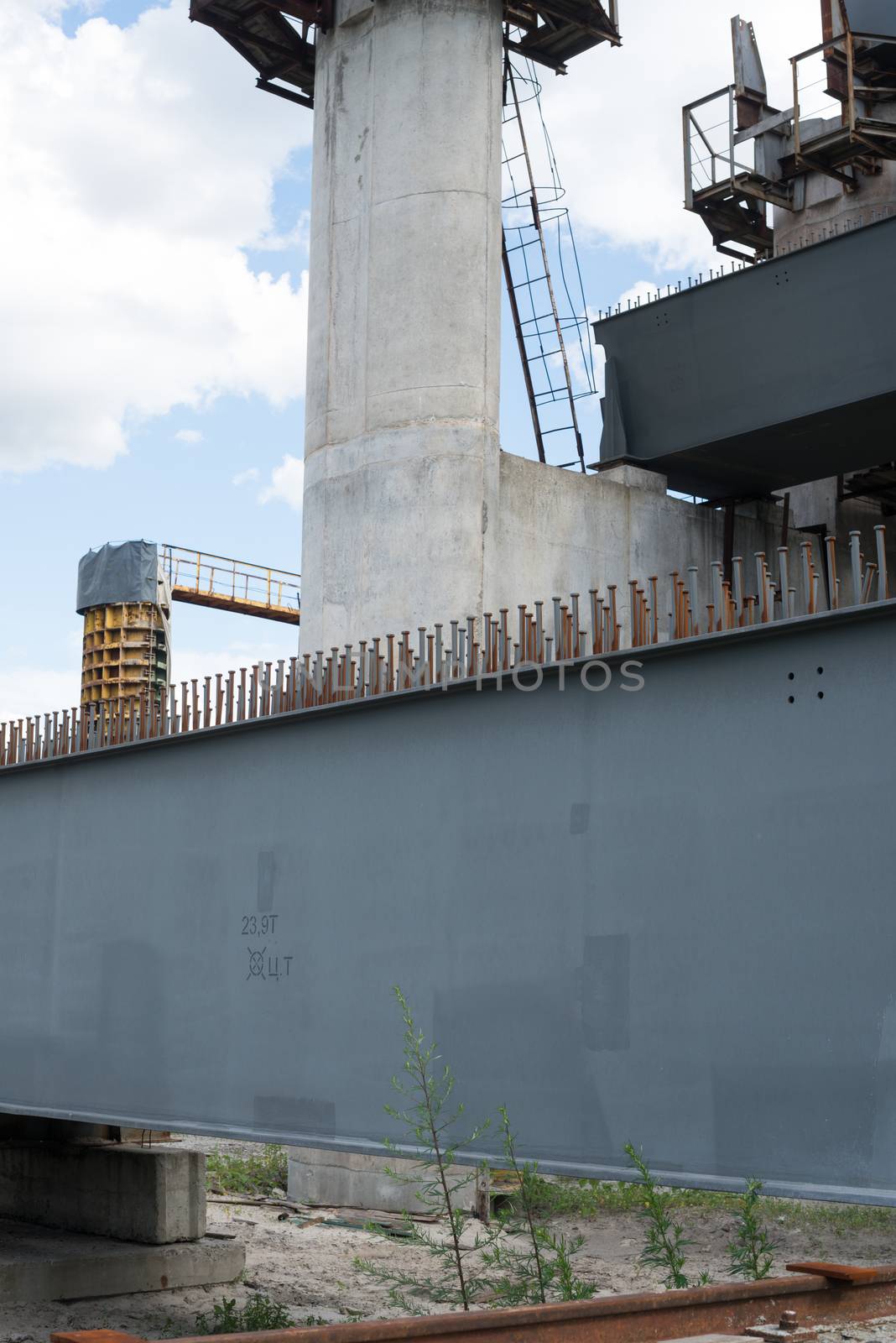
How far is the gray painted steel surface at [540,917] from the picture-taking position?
690 cm

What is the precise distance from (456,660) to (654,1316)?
4.27m

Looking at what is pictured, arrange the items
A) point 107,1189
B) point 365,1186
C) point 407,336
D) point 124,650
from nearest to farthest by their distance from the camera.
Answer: point 107,1189
point 365,1186
point 407,336
point 124,650

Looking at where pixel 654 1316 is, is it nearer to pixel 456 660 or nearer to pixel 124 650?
pixel 456 660

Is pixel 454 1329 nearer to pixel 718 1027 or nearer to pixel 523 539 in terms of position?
pixel 718 1027

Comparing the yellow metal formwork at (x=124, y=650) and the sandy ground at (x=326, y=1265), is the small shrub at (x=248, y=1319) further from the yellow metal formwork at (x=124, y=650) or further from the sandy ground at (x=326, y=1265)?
the yellow metal formwork at (x=124, y=650)

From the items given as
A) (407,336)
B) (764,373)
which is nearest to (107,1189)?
(407,336)

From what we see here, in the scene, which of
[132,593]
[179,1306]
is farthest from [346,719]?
[132,593]

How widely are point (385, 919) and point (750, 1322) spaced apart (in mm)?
3363

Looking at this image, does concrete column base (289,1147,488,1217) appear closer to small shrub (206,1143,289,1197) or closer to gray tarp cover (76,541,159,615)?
small shrub (206,1143,289,1197)

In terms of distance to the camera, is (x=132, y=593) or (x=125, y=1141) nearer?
(x=125, y=1141)

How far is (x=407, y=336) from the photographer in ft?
61.2

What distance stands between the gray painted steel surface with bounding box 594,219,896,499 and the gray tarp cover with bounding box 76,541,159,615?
1658 centimetres

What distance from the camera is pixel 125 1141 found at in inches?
637

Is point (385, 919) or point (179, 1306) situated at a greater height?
point (385, 919)
